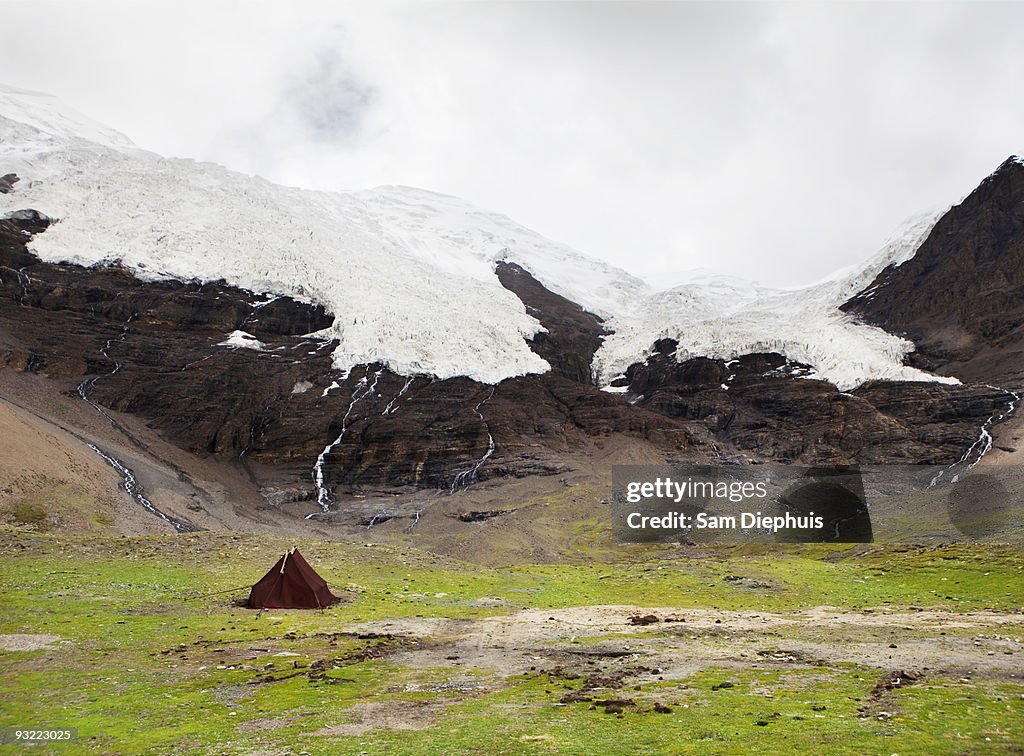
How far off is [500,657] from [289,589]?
19375mm

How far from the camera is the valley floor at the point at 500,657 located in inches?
688

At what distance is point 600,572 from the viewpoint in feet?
216

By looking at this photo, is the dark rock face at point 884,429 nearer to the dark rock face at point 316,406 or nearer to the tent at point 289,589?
the dark rock face at point 316,406

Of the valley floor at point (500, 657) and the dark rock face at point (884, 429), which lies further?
the dark rock face at point (884, 429)

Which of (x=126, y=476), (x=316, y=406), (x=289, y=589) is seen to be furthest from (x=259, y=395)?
(x=289, y=589)

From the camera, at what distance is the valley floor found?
57.3ft

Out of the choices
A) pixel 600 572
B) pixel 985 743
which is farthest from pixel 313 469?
pixel 985 743

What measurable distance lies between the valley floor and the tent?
1.71 m

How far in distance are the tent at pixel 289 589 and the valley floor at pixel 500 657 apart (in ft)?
5.62

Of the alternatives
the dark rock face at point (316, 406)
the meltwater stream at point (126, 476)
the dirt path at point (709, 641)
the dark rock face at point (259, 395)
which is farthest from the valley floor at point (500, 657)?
the dark rock face at point (259, 395)

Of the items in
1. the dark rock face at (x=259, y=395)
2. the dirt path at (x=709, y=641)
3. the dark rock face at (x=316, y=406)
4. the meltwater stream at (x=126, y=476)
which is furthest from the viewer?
the dark rock face at (x=316, y=406)

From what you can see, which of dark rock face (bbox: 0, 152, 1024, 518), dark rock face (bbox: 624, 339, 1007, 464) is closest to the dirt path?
dark rock face (bbox: 0, 152, 1024, 518)

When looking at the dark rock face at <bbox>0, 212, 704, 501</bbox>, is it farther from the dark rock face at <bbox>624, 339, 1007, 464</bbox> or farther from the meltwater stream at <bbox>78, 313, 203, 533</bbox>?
the dark rock face at <bbox>624, 339, 1007, 464</bbox>

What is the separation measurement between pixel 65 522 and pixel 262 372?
111273mm
